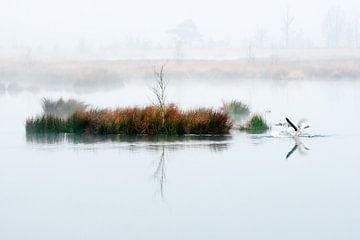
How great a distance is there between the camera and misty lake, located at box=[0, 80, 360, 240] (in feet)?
32.8

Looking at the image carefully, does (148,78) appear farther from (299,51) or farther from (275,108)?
(275,108)

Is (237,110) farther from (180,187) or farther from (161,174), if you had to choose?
(180,187)

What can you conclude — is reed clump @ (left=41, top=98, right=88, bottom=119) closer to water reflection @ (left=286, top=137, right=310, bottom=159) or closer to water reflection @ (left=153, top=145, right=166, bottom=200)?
water reflection @ (left=286, top=137, right=310, bottom=159)

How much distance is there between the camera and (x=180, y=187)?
12508 mm

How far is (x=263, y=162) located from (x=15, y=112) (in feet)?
47.2

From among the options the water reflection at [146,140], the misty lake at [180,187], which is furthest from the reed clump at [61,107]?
the water reflection at [146,140]

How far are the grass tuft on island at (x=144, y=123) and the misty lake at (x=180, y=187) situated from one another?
17.6 inches

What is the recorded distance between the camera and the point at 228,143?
1725 cm

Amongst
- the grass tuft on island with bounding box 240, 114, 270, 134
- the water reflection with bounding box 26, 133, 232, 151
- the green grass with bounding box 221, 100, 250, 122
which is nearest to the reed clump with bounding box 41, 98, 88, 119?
the green grass with bounding box 221, 100, 250, 122

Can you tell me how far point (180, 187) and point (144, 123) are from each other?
19.7 ft

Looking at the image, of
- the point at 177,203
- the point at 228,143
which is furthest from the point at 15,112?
the point at 177,203

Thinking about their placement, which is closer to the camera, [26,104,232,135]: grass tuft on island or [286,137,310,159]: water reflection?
[286,137,310,159]: water reflection

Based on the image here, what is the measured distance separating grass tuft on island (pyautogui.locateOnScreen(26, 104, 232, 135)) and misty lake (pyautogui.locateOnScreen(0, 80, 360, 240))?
0.45 meters

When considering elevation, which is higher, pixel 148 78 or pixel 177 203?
pixel 148 78
